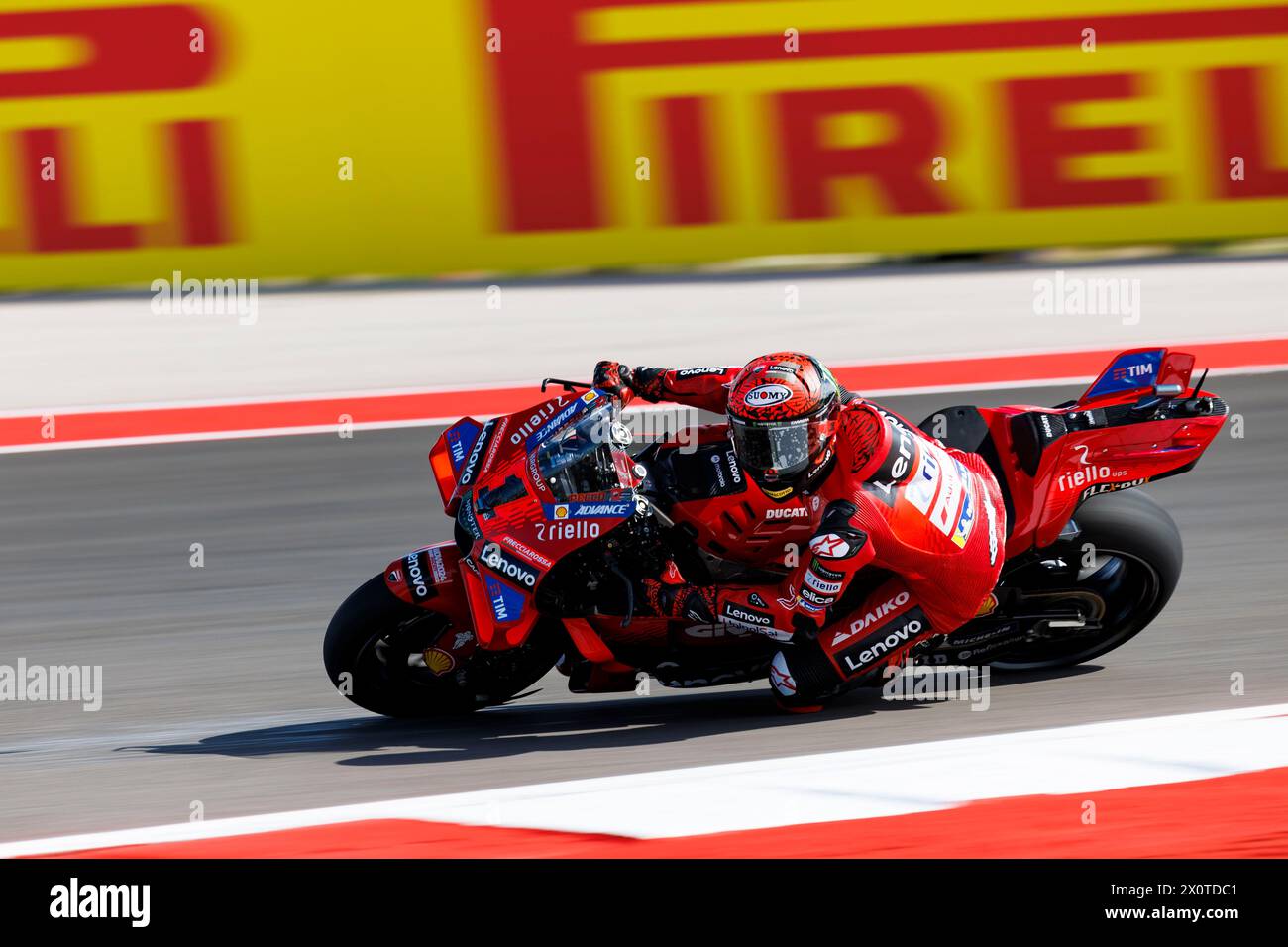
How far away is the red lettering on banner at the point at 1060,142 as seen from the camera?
13.5 m

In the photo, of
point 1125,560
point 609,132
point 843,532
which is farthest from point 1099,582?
point 609,132

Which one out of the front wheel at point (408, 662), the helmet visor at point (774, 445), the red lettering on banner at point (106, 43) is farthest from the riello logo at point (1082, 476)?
the red lettering on banner at point (106, 43)

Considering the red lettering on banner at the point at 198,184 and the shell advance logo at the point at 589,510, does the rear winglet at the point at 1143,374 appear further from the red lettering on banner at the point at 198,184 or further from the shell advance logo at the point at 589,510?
the red lettering on banner at the point at 198,184

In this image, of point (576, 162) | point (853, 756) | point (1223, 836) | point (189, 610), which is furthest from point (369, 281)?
point (1223, 836)

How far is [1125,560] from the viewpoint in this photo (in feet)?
20.6

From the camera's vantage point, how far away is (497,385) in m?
11.3

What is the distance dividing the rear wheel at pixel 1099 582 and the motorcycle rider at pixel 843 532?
1.16 feet

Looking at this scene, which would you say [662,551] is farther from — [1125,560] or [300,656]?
[300,656]

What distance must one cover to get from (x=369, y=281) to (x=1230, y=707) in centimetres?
904

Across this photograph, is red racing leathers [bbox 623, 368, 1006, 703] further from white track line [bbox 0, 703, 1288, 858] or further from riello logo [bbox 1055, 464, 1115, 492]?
white track line [bbox 0, 703, 1288, 858]

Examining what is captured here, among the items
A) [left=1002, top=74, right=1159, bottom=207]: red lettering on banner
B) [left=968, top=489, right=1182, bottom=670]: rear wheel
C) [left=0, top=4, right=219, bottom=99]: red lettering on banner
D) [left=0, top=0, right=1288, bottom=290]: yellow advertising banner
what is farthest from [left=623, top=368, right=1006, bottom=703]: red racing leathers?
[left=0, top=4, right=219, bottom=99]: red lettering on banner

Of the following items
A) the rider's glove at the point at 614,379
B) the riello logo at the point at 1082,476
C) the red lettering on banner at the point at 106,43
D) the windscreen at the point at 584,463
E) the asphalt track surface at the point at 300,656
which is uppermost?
the red lettering on banner at the point at 106,43

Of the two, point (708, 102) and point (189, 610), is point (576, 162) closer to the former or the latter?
point (708, 102)

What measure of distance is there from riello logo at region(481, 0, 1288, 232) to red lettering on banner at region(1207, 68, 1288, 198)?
0.04ft
